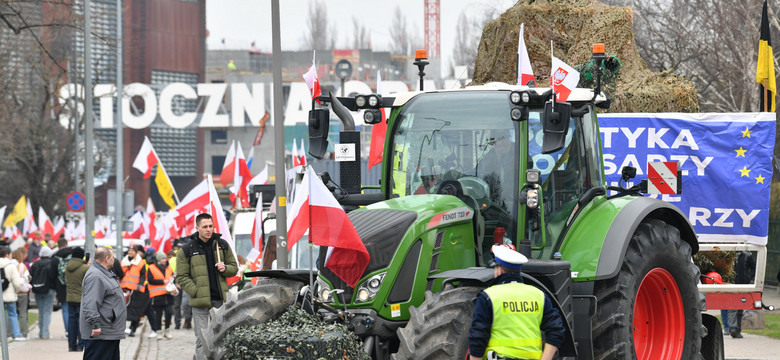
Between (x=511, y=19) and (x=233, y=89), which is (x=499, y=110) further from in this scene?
(x=233, y=89)

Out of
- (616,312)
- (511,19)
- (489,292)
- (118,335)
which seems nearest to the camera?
(489,292)

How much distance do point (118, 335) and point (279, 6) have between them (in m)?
5.92

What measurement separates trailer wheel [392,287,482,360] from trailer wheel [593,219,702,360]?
202 centimetres

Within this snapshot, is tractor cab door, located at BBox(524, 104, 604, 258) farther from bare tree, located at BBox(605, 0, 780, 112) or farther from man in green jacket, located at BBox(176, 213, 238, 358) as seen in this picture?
bare tree, located at BBox(605, 0, 780, 112)

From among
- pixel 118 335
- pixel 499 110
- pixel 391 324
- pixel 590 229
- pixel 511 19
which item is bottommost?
pixel 118 335

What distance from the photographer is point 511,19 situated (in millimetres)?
16016

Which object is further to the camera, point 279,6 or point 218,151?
point 218,151

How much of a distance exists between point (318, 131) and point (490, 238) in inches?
61.1

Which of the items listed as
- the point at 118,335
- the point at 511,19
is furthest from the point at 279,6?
the point at 118,335

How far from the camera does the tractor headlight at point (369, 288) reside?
28.0 ft

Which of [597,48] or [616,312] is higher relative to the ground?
[597,48]

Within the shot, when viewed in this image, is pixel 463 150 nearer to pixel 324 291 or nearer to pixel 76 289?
pixel 324 291

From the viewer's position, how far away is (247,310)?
29.1 ft

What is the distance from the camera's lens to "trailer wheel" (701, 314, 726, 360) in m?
11.0
